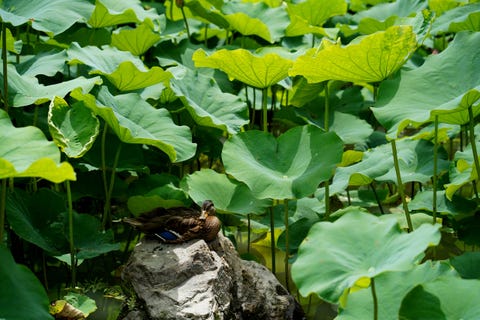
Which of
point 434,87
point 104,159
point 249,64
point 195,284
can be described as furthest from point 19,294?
point 434,87

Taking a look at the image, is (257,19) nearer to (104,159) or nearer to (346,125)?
(346,125)

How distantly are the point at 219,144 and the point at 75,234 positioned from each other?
2.81 feet

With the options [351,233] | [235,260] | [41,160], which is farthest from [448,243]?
[41,160]

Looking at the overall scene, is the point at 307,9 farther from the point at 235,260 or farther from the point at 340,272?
the point at 340,272

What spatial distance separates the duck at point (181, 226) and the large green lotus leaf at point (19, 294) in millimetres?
431

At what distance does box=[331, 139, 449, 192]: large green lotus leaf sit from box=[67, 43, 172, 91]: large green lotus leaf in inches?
29.7

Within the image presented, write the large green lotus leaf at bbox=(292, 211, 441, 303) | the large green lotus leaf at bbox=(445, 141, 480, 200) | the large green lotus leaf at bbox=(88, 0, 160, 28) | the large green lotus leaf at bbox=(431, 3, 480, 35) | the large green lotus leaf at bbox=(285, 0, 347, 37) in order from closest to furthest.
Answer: the large green lotus leaf at bbox=(292, 211, 441, 303), the large green lotus leaf at bbox=(445, 141, 480, 200), the large green lotus leaf at bbox=(88, 0, 160, 28), the large green lotus leaf at bbox=(431, 3, 480, 35), the large green lotus leaf at bbox=(285, 0, 347, 37)

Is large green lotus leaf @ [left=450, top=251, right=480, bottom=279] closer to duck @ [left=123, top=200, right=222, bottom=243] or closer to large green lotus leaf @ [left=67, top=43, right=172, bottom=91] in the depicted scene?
duck @ [left=123, top=200, right=222, bottom=243]

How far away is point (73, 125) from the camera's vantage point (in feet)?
8.81

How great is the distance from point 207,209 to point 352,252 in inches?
26.0

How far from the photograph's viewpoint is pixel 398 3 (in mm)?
4355

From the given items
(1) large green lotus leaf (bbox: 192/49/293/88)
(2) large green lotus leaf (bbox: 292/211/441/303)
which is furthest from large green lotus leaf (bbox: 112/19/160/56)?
(2) large green lotus leaf (bbox: 292/211/441/303)

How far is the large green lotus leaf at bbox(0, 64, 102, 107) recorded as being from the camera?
2.78m

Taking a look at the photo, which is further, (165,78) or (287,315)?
(165,78)
